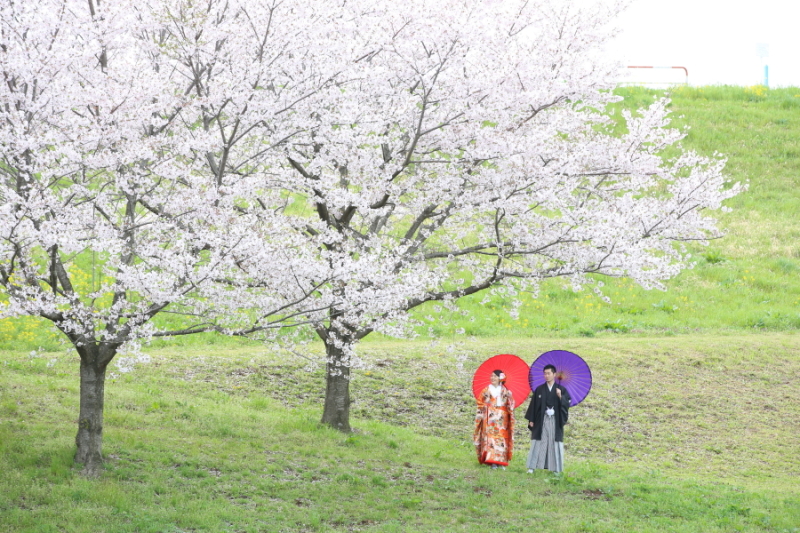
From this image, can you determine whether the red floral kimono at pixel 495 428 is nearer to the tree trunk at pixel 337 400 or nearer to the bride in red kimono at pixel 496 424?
the bride in red kimono at pixel 496 424

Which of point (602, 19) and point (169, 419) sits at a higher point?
point (602, 19)

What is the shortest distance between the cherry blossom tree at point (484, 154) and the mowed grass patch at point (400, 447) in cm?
185

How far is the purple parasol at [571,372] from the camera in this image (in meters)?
10.1

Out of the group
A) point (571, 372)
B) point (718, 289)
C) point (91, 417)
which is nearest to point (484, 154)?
point (571, 372)

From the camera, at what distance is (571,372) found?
10.2 m

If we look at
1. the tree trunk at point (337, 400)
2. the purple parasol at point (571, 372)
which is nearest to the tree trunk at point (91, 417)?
the tree trunk at point (337, 400)

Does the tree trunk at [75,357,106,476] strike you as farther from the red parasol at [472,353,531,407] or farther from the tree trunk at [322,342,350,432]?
the red parasol at [472,353,531,407]

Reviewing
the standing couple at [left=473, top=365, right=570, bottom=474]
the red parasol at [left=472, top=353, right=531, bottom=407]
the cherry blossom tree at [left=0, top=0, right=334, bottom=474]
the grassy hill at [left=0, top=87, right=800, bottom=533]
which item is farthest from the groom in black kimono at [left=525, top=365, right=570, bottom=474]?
the cherry blossom tree at [left=0, top=0, right=334, bottom=474]

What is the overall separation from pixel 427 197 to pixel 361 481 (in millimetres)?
3886

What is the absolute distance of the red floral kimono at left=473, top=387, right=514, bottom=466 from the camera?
33.1 feet

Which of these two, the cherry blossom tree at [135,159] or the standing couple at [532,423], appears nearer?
the cherry blossom tree at [135,159]

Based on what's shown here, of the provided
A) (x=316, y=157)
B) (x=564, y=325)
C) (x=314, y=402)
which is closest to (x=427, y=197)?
(x=316, y=157)

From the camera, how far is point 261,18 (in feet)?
25.5

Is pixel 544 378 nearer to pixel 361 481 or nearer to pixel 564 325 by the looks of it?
pixel 361 481
